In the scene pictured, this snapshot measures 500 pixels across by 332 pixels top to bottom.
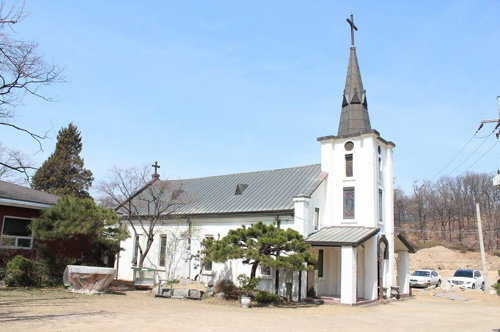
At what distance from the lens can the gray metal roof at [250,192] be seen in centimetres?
2459

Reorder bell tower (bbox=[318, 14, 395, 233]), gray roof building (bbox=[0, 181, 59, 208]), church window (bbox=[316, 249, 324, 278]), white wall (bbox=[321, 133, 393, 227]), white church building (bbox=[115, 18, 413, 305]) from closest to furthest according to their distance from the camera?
gray roof building (bbox=[0, 181, 59, 208]), white church building (bbox=[115, 18, 413, 305]), white wall (bbox=[321, 133, 393, 227]), bell tower (bbox=[318, 14, 395, 233]), church window (bbox=[316, 249, 324, 278])

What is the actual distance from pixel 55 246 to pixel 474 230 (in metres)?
68.1

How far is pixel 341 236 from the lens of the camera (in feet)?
70.9

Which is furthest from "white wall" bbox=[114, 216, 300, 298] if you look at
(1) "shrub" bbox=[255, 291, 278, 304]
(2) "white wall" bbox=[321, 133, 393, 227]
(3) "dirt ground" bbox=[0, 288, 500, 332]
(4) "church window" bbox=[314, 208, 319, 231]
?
(3) "dirt ground" bbox=[0, 288, 500, 332]

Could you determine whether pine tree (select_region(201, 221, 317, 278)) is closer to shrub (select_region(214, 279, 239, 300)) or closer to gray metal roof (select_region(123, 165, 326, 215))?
shrub (select_region(214, 279, 239, 300))

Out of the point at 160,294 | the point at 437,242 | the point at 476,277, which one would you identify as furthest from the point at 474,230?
the point at 160,294

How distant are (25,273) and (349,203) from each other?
16322mm

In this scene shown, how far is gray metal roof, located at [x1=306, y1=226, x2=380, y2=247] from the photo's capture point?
20.7m

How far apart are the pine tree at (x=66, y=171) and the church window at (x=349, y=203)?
31940 millimetres

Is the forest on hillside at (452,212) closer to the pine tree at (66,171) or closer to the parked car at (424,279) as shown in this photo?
the parked car at (424,279)

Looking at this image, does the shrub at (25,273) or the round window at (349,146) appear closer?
the shrub at (25,273)

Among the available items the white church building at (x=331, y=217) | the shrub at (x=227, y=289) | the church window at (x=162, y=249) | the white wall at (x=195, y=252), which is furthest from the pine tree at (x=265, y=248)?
the church window at (x=162, y=249)

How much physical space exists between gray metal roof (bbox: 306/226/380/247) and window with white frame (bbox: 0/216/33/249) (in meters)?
13.9

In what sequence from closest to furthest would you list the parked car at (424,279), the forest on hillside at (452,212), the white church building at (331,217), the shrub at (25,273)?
the shrub at (25,273)
the white church building at (331,217)
the parked car at (424,279)
the forest on hillside at (452,212)
